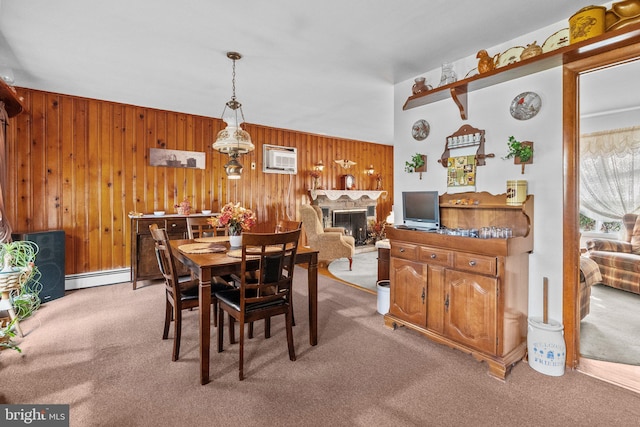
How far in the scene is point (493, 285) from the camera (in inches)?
86.0

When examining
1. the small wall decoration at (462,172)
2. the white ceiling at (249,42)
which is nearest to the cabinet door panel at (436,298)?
the small wall decoration at (462,172)

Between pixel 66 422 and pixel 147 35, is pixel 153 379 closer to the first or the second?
pixel 66 422

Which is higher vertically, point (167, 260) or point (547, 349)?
point (167, 260)

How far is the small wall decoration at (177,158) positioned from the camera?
4703 mm

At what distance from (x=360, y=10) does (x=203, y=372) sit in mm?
2642

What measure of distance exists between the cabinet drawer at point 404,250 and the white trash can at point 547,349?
3.16 feet

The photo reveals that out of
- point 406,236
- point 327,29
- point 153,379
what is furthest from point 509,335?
point 327,29

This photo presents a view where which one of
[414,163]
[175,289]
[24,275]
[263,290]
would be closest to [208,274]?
[175,289]

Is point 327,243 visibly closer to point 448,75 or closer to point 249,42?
point 448,75

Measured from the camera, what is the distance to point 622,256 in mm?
3768

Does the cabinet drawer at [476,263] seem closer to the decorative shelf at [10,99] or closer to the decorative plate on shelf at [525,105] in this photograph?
the decorative plate on shelf at [525,105]

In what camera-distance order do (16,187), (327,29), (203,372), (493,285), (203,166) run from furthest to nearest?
(203,166) → (16,187) → (327,29) → (493,285) → (203,372)

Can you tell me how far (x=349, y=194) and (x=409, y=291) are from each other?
440cm

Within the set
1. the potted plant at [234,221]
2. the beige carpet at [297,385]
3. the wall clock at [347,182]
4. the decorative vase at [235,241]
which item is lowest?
the beige carpet at [297,385]
